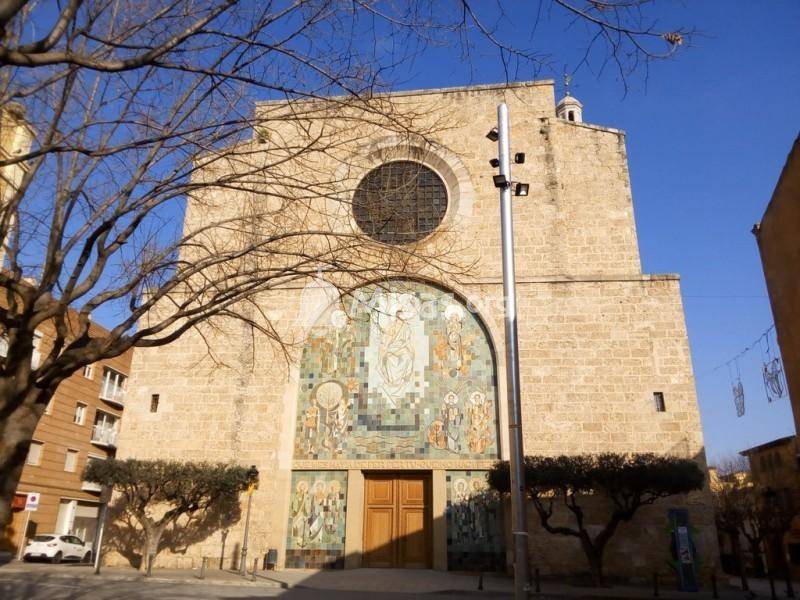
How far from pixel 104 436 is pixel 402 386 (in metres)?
20.1

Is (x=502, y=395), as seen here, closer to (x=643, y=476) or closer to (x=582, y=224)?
(x=643, y=476)

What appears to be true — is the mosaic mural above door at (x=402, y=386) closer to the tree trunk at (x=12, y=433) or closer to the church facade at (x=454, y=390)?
the church facade at (x=454, y=390)

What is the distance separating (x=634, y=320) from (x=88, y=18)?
1366 cm

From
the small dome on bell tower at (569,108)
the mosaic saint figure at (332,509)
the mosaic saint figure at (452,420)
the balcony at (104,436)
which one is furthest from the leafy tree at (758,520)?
the balcony at (104,436)

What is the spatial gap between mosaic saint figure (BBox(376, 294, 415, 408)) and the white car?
13284 mm

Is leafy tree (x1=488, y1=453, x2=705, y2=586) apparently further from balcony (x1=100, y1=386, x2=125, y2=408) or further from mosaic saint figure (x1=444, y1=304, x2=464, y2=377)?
balcony (x1=100, y1=386, x2=125, y2=408)

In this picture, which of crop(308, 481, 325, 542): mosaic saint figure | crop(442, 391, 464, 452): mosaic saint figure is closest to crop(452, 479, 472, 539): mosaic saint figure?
crop(442, 391, 464, 452): mosaic saint figure

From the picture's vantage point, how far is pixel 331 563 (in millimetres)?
13914

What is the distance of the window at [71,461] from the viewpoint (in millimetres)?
25781

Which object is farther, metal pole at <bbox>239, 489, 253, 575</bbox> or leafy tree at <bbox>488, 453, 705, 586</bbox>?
metal pole at <bbox>239, 489, 253, 575</bbox>

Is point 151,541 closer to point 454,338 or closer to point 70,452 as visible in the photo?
point 454,338

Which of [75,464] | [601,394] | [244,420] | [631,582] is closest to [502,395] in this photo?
[601,394]

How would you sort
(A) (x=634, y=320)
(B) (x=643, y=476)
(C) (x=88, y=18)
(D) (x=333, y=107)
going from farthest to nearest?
(A) (x=634, y=320) → (B) (x=643, y=476) → (D) (x=333, y=107) → (C) (x=88, y=18)

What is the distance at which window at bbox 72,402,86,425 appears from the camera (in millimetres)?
26823
